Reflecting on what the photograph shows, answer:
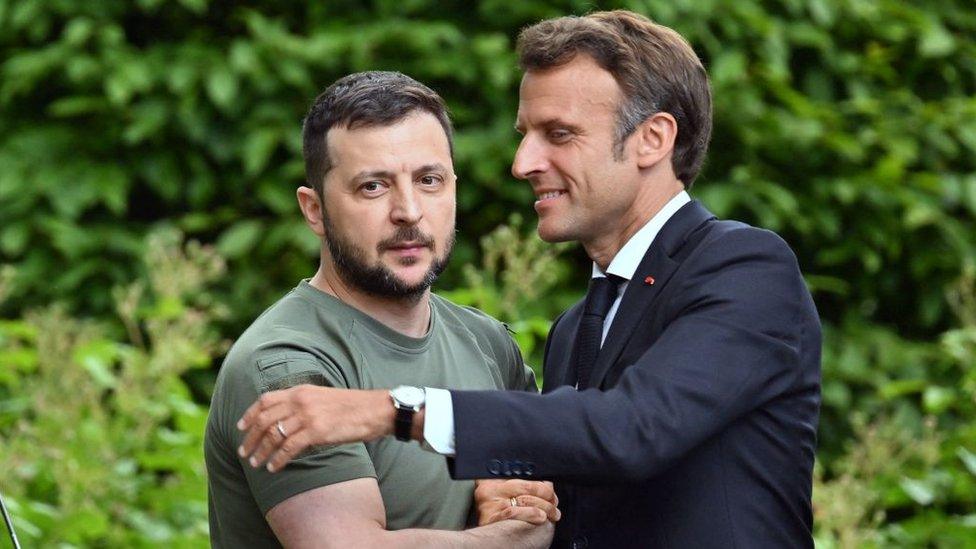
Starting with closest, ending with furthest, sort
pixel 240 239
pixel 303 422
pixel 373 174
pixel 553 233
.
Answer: pixel 303 422
pixel 373 174
pixel 553 233
pixel 240 239

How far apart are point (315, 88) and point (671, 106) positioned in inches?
103

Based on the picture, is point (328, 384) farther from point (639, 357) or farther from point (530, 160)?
point (530, 160)

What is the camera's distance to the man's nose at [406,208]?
308cm

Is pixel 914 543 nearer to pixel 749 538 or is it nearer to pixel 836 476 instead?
pixel 836 476

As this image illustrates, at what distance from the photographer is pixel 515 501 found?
3.09 metres

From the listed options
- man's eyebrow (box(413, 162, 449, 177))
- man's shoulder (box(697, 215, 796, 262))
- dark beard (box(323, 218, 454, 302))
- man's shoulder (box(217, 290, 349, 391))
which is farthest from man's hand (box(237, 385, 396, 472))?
man's shoulder (box(697, 215, 796, 262))

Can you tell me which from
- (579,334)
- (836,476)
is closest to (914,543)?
(836,476)

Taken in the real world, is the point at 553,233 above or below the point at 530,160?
below

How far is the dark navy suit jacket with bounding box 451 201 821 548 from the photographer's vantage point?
2.70 meters

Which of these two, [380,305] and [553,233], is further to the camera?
[553,233]

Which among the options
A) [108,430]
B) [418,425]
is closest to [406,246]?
[418,425]

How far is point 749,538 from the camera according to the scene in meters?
2.93

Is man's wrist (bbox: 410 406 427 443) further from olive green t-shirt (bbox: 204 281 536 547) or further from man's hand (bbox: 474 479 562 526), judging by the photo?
man's hand (bbox: 474 479 562 526)

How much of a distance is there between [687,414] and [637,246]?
55 centimetres
